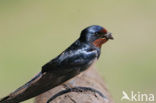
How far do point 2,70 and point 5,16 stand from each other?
245 cm

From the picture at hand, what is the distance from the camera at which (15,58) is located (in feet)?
24.2

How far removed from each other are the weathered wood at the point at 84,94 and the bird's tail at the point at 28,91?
0.06 m

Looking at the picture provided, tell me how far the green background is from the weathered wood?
2.16 m

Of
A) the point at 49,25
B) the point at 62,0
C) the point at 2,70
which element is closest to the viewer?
the point at 2,70

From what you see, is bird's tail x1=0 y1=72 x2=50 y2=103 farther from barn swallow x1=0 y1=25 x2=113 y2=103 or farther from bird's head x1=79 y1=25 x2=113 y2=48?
bird's head x1=79 y1=25 x2=113 y2=48

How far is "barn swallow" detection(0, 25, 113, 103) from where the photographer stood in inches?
129

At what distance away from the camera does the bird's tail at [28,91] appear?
10.5 feet

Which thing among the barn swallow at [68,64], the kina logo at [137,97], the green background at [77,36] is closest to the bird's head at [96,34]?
the barn swallow at [68,64]

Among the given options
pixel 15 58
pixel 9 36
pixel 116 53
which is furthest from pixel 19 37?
pixel 116 53

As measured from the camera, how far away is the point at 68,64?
3402 mm

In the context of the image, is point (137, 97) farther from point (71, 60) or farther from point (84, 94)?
point (84, 94)

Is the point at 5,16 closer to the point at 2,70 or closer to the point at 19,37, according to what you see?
the point at 19,37

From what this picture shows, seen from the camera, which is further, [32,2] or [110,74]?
[32,2]

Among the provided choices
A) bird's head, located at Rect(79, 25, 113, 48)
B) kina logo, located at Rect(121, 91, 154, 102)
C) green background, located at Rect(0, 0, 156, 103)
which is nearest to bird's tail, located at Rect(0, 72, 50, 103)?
bird's head, located at Rect(79, 25, 113, 48)
